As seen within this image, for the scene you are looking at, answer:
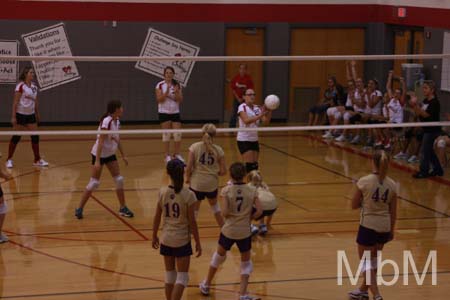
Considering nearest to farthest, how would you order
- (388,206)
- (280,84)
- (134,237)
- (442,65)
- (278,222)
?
1. (388,206)
2. (134,237)
3. (278,222)
4. (442,65)
5. (280,84)

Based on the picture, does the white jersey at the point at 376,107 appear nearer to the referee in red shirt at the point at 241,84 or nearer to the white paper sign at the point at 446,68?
the white paper sign at the point at 446,68

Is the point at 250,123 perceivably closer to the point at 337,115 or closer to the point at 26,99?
the point at 26,99

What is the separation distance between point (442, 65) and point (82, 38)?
28.7ft

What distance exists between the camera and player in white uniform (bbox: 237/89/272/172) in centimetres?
1350

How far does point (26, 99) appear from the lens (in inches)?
670

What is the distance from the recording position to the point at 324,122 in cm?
2206

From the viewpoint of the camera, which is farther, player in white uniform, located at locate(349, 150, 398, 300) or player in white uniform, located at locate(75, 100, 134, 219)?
player in white uniform, located at locate(75, 100, 134, 219)

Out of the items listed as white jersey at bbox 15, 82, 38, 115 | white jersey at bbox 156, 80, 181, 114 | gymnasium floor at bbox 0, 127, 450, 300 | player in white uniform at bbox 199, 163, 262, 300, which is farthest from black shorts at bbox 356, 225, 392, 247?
white jersey at bbox 15, 82, 38, 115

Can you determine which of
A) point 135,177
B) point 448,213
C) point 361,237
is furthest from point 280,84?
point 361,237

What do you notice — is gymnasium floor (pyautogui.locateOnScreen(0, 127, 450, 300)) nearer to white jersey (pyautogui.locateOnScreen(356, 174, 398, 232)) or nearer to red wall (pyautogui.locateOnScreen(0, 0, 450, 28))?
white jersey (pyautogui.locateOnScreen(356, 174, 398, 232))

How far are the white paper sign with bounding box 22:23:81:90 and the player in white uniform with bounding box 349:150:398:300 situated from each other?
1202cm

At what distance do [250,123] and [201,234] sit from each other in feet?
6.04

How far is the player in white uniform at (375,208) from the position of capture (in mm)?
9844

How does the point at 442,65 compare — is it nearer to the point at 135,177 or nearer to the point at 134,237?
the point at 135,177
